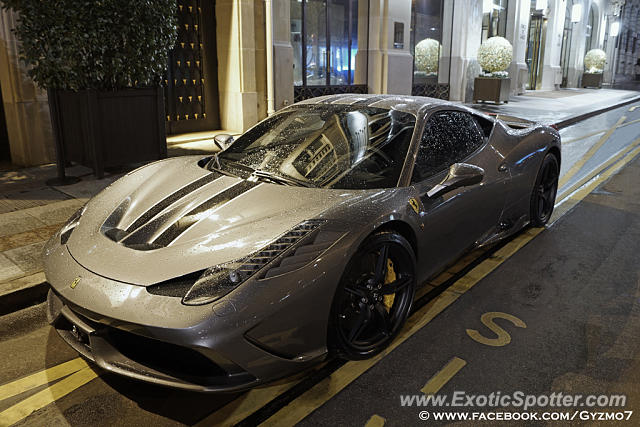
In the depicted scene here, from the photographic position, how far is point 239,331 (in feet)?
7.30

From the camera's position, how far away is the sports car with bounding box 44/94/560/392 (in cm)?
228

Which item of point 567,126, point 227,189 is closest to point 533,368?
point 227,189

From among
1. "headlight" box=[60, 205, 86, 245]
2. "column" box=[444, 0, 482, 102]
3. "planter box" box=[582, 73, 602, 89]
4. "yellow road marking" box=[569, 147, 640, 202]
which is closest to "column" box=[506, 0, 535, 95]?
"column" box=[444, 0, 482, 102]

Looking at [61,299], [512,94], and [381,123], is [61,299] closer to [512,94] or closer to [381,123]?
[381,123]

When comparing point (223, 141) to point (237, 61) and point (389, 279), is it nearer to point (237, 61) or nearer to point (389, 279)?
point (389, 279)

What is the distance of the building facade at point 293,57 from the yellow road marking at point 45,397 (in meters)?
5.86

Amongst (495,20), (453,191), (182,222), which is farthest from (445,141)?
(495,20)

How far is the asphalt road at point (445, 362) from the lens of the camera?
8.34ft

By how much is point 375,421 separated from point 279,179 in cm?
150

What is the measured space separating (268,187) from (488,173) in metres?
1.88

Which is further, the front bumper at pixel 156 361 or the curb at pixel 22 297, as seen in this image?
the curb at pixel 22 297

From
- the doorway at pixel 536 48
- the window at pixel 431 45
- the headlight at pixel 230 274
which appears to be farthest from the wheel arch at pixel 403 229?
the doorway at pixel 536 48

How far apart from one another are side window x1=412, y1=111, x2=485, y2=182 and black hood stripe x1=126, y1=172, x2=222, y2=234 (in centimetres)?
133

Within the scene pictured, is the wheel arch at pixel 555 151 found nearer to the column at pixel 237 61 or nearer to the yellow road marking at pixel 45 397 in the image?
the yellow road marking at pixel 45 397
